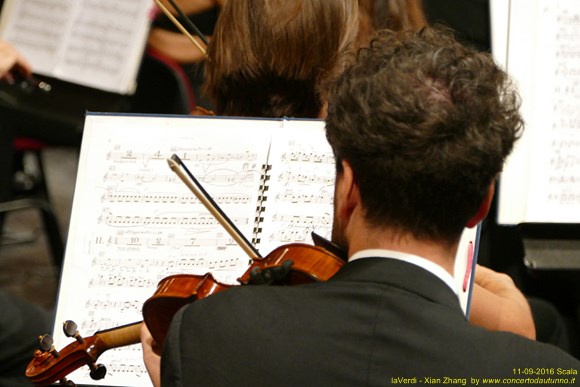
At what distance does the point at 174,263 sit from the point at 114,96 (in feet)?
4.78

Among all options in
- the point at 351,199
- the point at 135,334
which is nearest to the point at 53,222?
the point at 135,334

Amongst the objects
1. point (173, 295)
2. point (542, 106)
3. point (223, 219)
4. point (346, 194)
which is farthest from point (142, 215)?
point (542, 106)

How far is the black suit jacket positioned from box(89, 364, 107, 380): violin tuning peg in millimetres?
388

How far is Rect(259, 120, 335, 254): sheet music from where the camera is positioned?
1586 millimetres

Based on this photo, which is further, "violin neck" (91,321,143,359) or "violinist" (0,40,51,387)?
"violinist" (0,40,51,387)

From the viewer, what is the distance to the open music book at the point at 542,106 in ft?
6.25

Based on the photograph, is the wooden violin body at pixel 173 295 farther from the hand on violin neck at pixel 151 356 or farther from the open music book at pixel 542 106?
the open music book at pixel 542 106

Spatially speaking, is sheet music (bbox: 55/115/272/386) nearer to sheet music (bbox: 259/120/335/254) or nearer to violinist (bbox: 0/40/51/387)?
sheet music (bbox: 259/120/335/254)

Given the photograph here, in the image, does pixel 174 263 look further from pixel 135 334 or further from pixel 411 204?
pixel 411 204

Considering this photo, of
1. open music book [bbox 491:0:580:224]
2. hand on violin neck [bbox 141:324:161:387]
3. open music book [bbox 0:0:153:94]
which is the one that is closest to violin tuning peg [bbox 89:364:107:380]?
hand on violin neck [bbox 141:324:161:387]

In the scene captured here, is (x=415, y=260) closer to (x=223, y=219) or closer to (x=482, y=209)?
(x=482, y=209)

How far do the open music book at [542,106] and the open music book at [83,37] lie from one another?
140cm

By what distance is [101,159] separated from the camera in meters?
1.67

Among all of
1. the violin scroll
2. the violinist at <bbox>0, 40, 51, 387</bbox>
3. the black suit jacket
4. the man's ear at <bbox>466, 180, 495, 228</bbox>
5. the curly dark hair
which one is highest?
the curly dark hair
